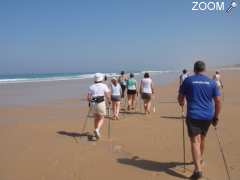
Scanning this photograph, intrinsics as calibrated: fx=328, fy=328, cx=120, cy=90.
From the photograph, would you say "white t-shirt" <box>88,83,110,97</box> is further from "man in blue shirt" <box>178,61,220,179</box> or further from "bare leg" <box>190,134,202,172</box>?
"bare leg" <box>190,134,202,172</box>

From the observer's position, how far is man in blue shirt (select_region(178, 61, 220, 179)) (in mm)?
5316

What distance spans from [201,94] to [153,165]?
1.73 metres

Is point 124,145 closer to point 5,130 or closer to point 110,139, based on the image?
point 110,139

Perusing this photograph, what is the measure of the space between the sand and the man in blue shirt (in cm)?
56

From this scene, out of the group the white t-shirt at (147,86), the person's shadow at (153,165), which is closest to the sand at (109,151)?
the person's shadow at (153,165)

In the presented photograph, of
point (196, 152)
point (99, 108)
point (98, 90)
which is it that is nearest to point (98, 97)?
point (98, 90)

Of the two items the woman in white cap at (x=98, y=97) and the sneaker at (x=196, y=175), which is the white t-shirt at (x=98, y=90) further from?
the sneaker at (x=196, y=175)

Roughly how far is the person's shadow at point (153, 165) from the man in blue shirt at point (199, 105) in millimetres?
520

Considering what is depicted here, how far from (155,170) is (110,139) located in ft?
8.20

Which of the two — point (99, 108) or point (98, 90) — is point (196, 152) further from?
point (98, 90)

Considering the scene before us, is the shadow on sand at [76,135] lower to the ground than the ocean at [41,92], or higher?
higher

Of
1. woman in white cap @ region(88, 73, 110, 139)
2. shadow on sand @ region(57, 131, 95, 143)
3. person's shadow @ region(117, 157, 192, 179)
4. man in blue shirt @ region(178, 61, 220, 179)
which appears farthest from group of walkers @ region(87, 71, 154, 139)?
man in blue shirt @ region(178, 61, 220, 179)

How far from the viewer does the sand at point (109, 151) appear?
5801mm

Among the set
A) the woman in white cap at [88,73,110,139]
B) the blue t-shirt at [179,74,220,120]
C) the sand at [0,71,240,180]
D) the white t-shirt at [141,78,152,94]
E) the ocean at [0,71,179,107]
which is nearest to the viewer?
the blue t-shirt at [179,74,220,120]
